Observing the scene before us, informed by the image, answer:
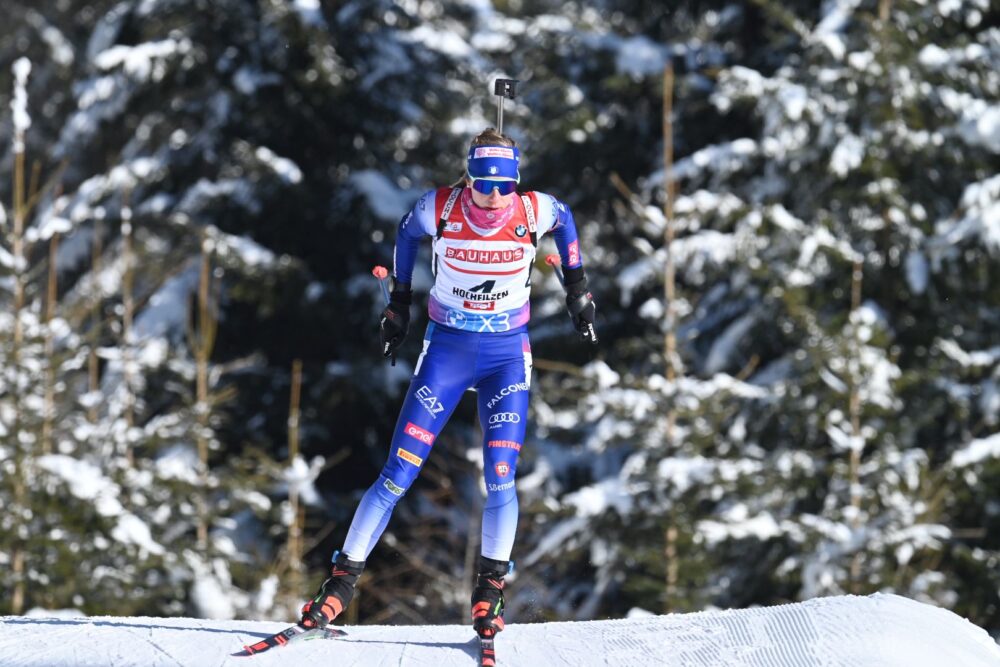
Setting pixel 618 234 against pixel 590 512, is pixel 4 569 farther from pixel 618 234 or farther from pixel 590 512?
pixel 618 234

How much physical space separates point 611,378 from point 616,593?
3.78m

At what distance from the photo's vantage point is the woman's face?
650cm

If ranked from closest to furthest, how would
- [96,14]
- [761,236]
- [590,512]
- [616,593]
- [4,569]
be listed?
[4,569], [590,512], [761,236], [616,593], [96,14]

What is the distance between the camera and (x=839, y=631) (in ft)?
23.8

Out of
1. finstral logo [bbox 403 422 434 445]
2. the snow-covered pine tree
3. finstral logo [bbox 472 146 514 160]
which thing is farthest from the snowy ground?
the snow-covered pine tree

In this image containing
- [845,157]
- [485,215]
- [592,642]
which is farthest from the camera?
[845,157]

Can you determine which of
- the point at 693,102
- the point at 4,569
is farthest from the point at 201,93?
the point at 4,569

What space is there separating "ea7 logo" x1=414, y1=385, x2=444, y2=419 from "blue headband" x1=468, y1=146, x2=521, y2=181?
3.56 feet

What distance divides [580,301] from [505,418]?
730mm

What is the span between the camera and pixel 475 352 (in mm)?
6793

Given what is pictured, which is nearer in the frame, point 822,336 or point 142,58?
point 822,336

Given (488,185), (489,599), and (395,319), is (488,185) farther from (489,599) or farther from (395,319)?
(489,599)

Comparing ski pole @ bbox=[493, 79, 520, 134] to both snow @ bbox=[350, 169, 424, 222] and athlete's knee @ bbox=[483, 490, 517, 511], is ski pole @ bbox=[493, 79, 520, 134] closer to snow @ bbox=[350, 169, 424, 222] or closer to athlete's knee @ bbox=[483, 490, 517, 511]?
athlete's knee @ bbox=[483, 490, 517, 511]

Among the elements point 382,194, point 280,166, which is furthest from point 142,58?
point 382,194
